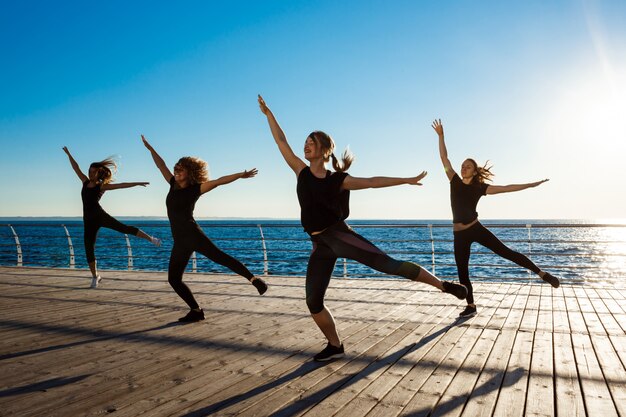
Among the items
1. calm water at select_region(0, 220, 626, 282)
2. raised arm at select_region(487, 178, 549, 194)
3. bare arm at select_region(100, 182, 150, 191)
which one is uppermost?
bare arm at select_region(100, 182, 150, 191)

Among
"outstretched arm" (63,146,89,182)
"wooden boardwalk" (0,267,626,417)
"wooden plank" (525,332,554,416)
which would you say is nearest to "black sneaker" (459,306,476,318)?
"wooden boardwalk" (0,267,626,417)

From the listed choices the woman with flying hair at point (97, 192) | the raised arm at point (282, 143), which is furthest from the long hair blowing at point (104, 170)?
the raised arm at point (282, 143)

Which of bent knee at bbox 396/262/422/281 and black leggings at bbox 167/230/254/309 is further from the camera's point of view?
black leggings at bbox 167/230/254/309

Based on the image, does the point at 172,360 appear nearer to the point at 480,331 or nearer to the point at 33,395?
the point at 33,395

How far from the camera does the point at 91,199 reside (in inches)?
239

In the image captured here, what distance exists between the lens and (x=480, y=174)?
4836 millimetres

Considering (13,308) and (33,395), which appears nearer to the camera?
(33,395)

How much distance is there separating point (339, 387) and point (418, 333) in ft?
5.28

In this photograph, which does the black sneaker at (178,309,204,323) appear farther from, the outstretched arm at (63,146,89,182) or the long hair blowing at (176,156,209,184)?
the outstretched arm at (63,146,89,182)

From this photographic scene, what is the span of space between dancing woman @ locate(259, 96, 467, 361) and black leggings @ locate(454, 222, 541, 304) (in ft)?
6.48

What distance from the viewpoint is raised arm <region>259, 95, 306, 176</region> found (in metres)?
3.14

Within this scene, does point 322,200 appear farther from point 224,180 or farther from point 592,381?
point 592,381

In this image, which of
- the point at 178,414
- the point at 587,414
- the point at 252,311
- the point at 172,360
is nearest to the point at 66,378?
the point at 172,360

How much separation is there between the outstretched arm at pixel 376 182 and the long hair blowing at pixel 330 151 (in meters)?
0.28
